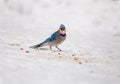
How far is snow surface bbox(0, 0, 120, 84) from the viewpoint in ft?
26.9

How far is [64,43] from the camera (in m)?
13.6

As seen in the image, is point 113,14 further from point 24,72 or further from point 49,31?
point 24,72

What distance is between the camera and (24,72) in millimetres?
8211

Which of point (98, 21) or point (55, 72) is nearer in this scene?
point (55, 72)

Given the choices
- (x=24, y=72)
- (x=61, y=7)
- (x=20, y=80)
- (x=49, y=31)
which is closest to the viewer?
(x=20, y=80)

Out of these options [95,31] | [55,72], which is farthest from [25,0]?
[55,72]

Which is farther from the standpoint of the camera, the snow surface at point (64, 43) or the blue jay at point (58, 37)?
the blue jay at point (58, 37)

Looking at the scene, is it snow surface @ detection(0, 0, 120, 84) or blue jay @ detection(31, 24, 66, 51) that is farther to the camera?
blue jay @ detection(31, 24, 66, 51)

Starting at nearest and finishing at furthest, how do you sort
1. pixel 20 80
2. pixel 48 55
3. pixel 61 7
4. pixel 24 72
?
1. pixel 20 80
2. pixel 24 72
3. pixel 48 55
4. pixel 61 7

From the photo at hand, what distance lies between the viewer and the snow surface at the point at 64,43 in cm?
819

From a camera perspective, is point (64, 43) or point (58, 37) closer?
point (58, 37)

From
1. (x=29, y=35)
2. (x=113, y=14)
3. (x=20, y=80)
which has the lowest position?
(x=20, y=80)

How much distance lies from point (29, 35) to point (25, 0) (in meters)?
6.64

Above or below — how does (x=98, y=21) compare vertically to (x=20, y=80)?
above
